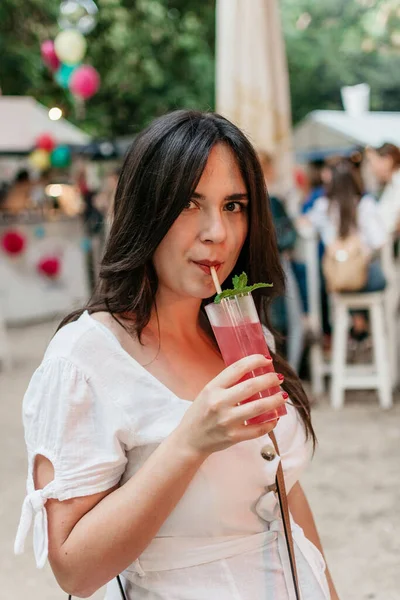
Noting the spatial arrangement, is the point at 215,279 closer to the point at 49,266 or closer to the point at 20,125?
the point at 49,266

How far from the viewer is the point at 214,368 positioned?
152 cm

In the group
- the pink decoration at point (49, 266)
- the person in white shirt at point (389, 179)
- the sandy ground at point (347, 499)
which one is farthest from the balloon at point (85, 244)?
the person in white shirt at point (389, 179)

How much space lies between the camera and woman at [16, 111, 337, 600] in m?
1.17

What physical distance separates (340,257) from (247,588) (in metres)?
3.61

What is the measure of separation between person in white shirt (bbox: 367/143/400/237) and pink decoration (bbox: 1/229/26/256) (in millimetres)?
4715

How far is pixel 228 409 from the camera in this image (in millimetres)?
1080

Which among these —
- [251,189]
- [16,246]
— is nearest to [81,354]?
[251,189]

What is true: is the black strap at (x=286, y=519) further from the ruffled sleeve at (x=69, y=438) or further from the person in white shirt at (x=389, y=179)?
the person in white shirt at (x=389, y=179)

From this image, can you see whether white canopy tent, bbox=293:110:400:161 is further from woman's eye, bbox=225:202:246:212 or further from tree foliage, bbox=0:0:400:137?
woman's eye, bbox=225:202:246:212

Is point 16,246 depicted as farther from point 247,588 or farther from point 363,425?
point 247,588

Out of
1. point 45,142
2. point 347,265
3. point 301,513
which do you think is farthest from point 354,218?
point 45,142

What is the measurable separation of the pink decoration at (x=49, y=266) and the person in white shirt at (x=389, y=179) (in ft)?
15.5

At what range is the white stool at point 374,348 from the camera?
190 inches

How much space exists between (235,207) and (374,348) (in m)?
3.72
